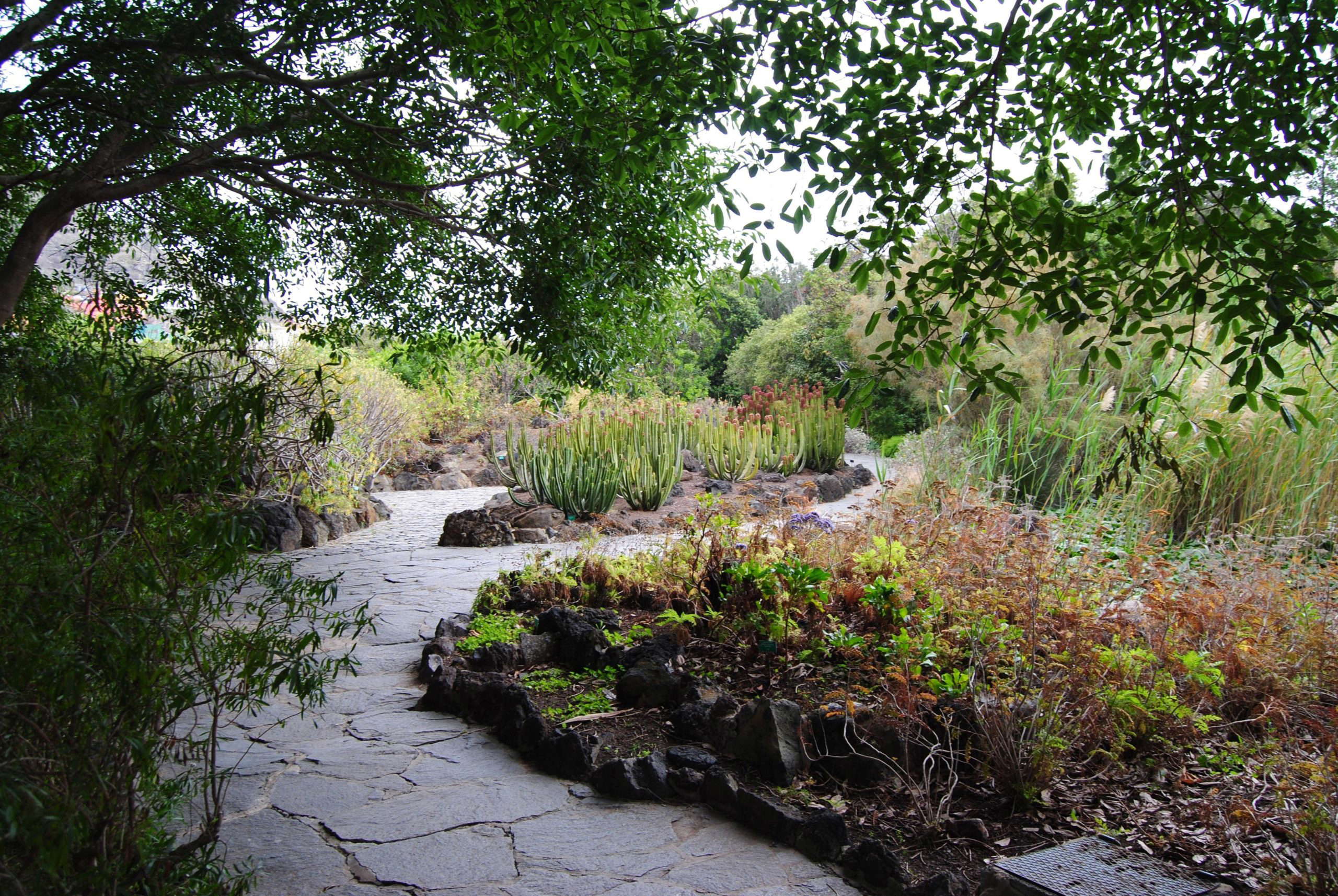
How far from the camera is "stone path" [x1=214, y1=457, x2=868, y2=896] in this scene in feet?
8.61

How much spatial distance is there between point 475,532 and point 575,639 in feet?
13.7

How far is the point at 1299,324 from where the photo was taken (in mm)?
1990

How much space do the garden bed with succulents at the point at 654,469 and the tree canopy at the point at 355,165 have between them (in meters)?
2.08

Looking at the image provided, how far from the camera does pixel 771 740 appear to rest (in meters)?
3.19

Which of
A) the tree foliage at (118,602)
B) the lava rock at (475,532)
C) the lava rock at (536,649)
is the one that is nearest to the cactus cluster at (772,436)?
the lava rock at (475,532)

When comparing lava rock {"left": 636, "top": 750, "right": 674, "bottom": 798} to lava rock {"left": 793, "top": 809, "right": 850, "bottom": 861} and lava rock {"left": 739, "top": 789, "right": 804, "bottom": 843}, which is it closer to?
lava rock {"left": 739, "top": 789, "right": 804, "bottom": 843}

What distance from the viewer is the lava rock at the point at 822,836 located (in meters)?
2.71

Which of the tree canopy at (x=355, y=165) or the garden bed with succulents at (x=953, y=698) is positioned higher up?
the tree canopy at (x=355, y=165)

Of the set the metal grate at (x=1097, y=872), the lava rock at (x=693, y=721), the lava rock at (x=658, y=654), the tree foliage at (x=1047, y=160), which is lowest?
the metal grate at (x=1097, y=872)

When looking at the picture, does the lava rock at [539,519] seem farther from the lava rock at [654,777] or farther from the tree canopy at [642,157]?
the lava rock at [654,777]

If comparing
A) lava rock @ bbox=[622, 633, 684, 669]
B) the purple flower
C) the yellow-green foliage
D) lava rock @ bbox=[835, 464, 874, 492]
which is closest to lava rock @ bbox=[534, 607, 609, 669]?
lava rock @ bbox=[622, 633, 684, 669]

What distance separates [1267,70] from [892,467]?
10291 millimetres

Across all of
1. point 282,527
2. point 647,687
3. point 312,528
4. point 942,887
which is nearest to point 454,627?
point 647,687

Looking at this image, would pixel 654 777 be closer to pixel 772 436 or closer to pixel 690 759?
pixel 690 759
